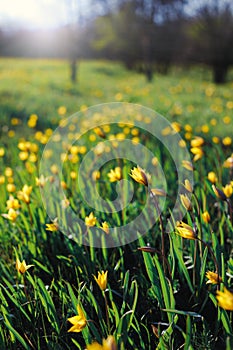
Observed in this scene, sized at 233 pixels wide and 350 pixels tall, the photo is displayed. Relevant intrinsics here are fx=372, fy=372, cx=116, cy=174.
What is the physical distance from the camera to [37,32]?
3991cm

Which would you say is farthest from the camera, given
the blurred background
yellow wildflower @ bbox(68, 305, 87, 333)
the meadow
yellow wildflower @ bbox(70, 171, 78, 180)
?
the blurred background

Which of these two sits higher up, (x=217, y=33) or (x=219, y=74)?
(x=217, y=33)

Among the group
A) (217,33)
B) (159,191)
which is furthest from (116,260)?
(217,33)

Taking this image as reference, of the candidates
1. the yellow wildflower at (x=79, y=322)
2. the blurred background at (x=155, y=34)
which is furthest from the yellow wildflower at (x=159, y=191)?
the blurred background at (x=155, y=34)

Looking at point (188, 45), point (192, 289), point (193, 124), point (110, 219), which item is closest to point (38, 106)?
point (193, 124)

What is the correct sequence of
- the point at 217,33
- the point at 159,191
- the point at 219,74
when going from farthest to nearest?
the point at 219,74 → the point at 217,33 → the point at 159,191

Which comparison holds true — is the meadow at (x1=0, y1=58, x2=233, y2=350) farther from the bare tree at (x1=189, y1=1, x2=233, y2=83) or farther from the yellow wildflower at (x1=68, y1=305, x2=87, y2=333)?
the bare tree at (x1=189, y1=1, x2=233, y2=83)

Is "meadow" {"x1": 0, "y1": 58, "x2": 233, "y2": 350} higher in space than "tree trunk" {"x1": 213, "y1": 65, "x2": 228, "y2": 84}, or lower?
lower

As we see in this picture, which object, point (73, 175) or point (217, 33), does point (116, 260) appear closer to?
point (73, 175)

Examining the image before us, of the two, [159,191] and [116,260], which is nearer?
[159,191]

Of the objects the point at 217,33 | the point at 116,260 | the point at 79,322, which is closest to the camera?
the point at 79,322

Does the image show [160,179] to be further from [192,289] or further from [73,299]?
[73,299]

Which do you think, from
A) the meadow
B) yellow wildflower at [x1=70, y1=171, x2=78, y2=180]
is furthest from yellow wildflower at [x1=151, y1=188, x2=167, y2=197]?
yellow wildflower at [x1=70, y1=171, x2=78, y2=180]


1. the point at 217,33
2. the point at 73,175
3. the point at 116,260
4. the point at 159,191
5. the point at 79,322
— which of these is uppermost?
the point at 217,33
